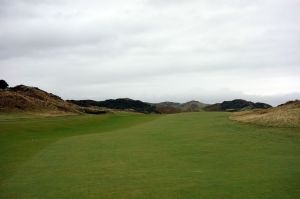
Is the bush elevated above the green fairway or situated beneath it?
elevated above

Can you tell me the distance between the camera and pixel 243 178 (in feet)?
46.0

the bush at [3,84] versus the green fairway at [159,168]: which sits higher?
the bush at [3,84]

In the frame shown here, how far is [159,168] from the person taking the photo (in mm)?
16609

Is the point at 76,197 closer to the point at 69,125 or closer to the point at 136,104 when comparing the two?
the point at 69,125

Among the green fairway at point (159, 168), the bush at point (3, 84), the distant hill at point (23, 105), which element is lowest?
the green fairway at point (159, 168)

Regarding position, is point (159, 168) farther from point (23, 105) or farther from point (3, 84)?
point (3, 84)

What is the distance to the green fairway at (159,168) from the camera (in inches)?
489

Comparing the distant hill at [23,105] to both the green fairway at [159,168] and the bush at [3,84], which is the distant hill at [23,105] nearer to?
the bush at [3,84]

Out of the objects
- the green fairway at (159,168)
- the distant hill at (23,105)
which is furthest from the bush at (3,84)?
the green fairway at (159,168)

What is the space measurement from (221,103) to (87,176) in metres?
141

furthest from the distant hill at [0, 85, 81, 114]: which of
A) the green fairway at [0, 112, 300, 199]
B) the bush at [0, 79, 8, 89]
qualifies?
the green fairway at [0, 112, 300, 199]

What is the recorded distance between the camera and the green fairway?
1243 centimetres

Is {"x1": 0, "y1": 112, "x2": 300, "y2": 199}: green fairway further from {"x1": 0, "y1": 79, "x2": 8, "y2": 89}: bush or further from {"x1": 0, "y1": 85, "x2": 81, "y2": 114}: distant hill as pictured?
{"x1": 0, "y1": 79, "x2": 8, "y2": 89}: bush

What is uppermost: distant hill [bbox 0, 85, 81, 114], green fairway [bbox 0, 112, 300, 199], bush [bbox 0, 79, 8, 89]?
bush [bbox 0, 79, 8, 89]
